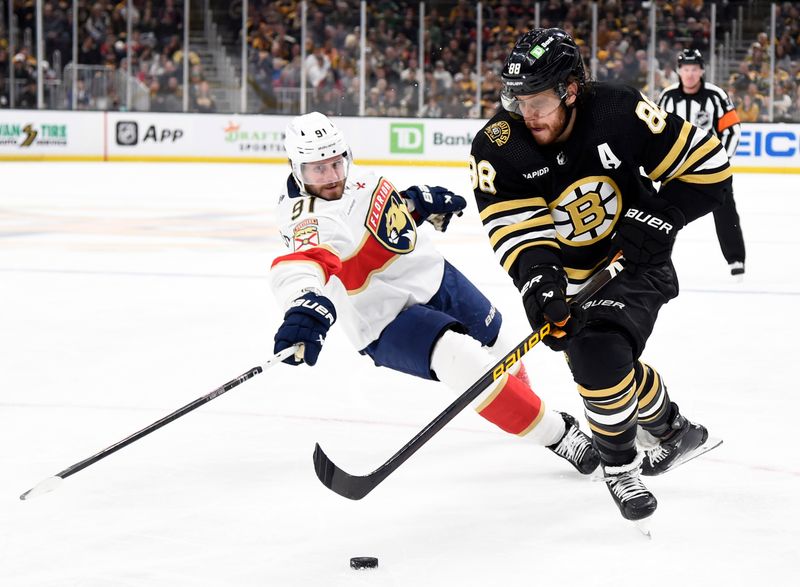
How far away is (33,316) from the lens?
4.59 metres

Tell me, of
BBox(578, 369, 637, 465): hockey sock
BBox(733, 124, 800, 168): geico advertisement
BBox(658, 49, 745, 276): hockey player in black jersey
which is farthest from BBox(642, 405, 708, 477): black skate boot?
BBox(733, 124, 800, 168): geico advertisement

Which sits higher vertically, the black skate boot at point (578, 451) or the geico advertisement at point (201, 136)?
the black skate boot at point (578, 451)

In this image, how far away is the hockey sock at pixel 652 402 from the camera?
2529 mm

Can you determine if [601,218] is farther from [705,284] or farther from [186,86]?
[186,86]

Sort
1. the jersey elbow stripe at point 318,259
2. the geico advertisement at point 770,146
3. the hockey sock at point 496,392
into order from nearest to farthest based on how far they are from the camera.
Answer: the jersey elbow stripe at point 318,259 < the hockey sock at point 496,392 < the geico advertisement at point 770,146

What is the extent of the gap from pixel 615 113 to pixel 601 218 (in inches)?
8.8

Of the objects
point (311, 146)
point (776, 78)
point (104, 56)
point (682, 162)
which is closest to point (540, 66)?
point (682, 162)

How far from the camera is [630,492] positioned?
2.24 m

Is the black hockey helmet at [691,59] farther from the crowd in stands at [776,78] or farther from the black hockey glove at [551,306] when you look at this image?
the crowd in stands at [776,78]

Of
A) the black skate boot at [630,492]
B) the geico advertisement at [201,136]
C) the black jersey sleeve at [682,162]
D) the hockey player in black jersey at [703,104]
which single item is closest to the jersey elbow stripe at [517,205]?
the black jersey sleeve at [682,162]

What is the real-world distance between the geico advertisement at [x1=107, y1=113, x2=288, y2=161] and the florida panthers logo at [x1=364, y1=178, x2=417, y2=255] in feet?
35.9

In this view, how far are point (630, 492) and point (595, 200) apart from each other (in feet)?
2.00

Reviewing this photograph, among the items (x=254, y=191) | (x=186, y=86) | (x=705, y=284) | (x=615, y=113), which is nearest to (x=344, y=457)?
(x=615, y=113)

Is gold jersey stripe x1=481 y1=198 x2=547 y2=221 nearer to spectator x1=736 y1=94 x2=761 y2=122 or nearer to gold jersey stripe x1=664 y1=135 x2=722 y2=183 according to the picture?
gold jersey stripe x1=664 y1=135 x2=722 y2=183
